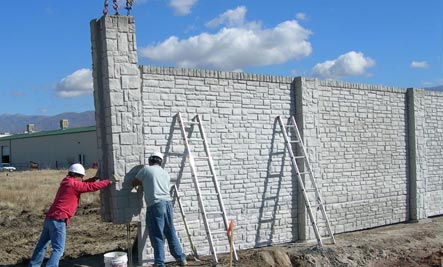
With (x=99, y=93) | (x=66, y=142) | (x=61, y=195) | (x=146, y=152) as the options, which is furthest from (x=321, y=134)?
(x=66, y=142)

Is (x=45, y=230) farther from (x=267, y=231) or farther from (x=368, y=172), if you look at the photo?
(x=368, y=172)

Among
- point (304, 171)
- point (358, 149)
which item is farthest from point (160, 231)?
point (358, 149)

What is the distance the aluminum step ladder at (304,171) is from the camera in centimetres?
1105

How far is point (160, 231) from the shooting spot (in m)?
8.97

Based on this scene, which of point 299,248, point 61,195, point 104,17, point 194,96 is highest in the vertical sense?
point 104,17

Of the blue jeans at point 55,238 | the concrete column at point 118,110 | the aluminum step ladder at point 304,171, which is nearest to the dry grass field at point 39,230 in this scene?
the blue jeans at point 55,238

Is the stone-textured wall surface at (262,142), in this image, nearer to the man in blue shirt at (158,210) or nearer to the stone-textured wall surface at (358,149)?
the stone-textured wall surface at (358,149)

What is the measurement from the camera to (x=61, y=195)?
8484mm

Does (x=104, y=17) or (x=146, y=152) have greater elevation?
(x=104, y=17)

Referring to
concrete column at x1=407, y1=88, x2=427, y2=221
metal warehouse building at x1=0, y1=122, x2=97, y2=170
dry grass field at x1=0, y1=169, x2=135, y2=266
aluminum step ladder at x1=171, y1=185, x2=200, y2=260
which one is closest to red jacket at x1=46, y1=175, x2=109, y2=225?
aluminum step ladder at x1=171, y1=185, x2=200, y2=260

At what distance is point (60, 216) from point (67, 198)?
0.99 ft

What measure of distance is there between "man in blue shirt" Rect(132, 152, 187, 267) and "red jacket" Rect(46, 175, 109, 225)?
0.90 metres

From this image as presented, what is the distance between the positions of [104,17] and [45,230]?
367 cm

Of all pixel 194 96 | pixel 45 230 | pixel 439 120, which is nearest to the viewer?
pixel 45 230
